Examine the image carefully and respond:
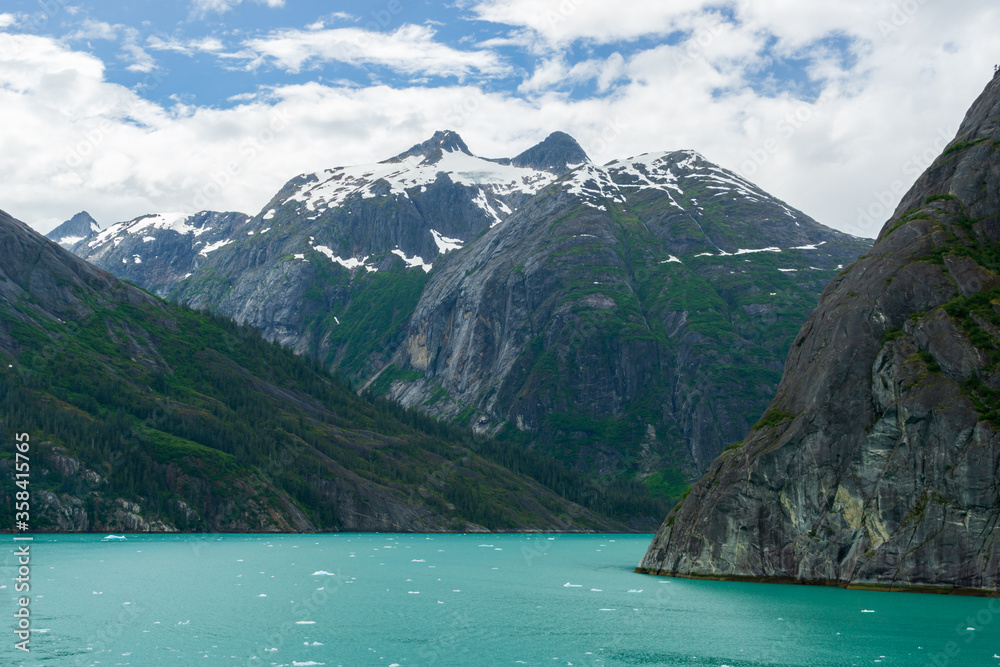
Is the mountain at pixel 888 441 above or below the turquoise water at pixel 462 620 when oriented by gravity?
above

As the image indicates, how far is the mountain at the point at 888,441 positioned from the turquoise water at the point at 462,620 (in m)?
4.51

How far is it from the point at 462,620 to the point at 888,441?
183 feet

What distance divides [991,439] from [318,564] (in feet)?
324

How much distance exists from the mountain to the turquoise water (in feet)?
14.8

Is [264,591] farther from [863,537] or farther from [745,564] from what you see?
[863,537]

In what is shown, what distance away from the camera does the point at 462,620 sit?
80.4m

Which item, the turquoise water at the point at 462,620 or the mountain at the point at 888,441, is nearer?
the turquoise water at the point at 462,620

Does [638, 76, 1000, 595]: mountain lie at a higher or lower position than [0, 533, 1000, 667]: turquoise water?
higher

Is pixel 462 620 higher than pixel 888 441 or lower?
lower

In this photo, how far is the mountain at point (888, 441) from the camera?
9281 cm

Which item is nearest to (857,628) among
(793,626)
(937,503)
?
(793,626)

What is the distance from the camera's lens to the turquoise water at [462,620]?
64.3 meters

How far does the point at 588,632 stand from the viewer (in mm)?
75500

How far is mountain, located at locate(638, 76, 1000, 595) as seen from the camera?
9281cm
